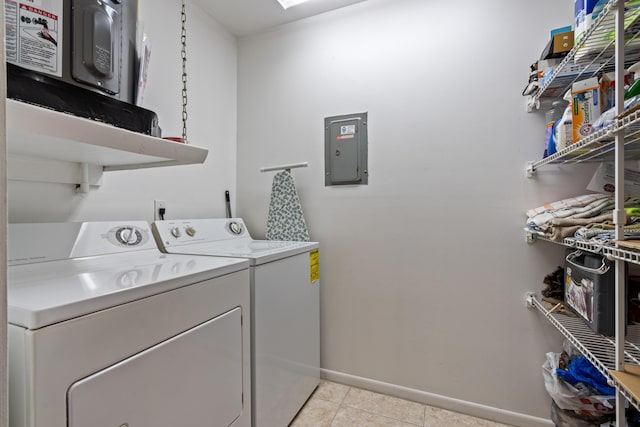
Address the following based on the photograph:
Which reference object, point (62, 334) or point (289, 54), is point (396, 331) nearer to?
point (62, 334)

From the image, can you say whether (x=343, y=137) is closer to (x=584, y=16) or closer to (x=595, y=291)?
(x=584, y=16)

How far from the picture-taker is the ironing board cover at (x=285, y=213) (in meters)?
2.01

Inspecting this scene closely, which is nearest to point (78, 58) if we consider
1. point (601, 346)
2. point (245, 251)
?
point (245, 251)

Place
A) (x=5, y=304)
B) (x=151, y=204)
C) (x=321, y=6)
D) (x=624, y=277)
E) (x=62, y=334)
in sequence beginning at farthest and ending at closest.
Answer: (x=321, y=6), (x=151, y=204), (x=624, y=277), (x=62, y=334), (x=5, y=304)

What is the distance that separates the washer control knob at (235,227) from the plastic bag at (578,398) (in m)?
1.92

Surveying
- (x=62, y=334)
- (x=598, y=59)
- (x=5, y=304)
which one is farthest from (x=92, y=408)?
(x=598, y=59)

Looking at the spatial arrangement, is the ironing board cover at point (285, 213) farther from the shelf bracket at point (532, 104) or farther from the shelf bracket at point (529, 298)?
the shelf bracket at point (532, 104)

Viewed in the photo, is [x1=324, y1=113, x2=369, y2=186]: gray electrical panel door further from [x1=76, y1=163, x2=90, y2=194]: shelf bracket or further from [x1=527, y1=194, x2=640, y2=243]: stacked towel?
[x1=76, y1=163, x2=90, y2=194]: shelf bracket

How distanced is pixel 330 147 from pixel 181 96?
1.02 meters

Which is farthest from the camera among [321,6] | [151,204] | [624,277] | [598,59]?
[321,6]

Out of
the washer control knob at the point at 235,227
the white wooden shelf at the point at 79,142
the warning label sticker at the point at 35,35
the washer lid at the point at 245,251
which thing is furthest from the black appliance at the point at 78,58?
the washer control knob at the point at 235,227

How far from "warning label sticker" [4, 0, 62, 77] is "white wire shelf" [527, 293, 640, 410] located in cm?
178

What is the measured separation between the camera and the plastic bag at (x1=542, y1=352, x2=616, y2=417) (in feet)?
3.86

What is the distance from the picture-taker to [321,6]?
197 cm
